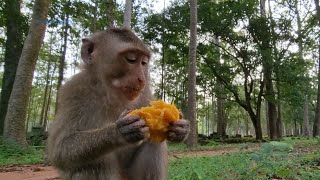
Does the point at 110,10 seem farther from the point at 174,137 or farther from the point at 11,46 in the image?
the point at 174,137

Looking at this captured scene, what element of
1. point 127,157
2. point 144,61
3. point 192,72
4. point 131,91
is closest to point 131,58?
point 144,61

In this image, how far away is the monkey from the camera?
2715 millimetres

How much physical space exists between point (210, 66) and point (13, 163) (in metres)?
15.9

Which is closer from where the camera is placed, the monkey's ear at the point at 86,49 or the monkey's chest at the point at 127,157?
the monkey's chest at the point at 127,157

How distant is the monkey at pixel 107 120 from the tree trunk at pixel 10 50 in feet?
40.2

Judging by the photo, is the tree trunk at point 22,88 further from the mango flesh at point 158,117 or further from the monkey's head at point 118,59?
the mango flesh at point 158,117

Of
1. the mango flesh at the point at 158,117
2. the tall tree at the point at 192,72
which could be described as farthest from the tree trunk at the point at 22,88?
the mango flesh at the point at 158,117

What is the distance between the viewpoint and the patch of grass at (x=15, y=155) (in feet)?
29.5

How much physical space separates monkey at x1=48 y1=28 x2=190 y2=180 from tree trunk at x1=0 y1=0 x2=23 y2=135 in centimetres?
1225

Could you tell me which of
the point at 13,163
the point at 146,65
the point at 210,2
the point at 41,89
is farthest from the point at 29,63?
the point at 41,89

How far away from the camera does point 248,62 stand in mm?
21766

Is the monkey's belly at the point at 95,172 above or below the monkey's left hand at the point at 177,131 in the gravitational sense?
below

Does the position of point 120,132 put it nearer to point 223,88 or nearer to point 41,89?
point 223,88

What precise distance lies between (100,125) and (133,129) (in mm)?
813
